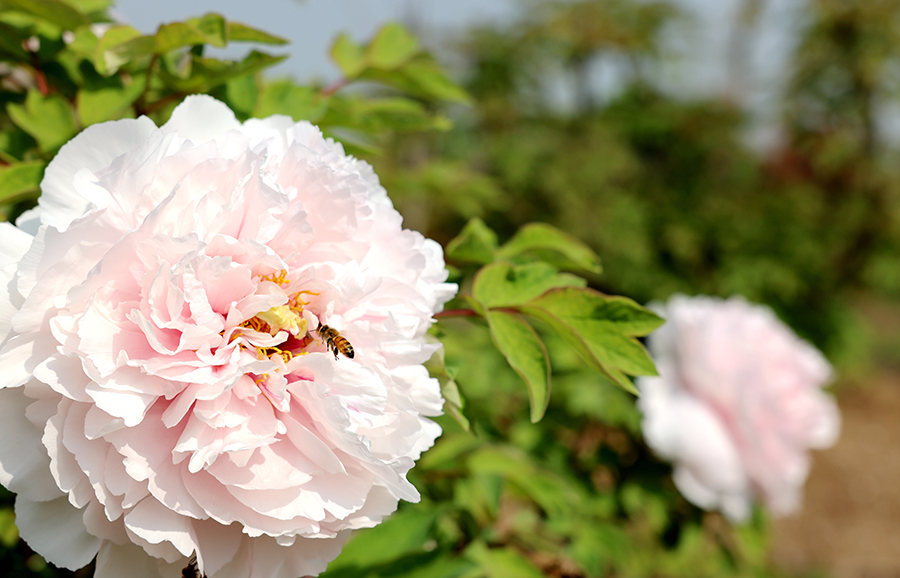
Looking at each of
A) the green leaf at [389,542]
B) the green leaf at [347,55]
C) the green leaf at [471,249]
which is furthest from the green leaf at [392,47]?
the green leaf at [389,542]

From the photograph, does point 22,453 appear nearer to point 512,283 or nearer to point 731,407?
point 512,283

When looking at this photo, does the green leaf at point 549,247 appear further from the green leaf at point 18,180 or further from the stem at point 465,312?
the green leaf at point 18,180

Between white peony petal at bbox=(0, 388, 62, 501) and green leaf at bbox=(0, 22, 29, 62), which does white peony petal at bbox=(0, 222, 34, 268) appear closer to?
white peony petal at bbox=(0, 388, 62, 501)

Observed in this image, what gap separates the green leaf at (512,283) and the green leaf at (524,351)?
0.01 metres

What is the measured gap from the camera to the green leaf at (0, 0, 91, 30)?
561 millimetres

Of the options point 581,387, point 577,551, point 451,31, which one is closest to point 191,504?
point 577,551

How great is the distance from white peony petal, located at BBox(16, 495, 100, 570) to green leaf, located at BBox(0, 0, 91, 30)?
1.39 ft

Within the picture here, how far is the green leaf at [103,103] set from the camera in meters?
0.59

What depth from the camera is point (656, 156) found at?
550 centimetres

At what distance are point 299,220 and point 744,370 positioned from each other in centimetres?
97

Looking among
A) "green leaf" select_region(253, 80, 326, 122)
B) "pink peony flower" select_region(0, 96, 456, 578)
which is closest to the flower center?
"pink peony flower" select_region(0, 96, 456, 578)

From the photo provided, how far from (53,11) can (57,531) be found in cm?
45

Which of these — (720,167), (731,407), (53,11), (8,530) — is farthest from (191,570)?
(720,167)

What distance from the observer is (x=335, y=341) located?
46 centimetres
